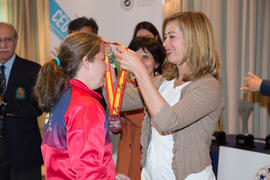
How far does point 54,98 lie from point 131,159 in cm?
98

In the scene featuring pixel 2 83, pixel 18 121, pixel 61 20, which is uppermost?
pixel 61 20

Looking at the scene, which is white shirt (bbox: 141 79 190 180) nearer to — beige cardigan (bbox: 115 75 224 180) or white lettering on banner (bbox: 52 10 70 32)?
beige cardigan (bbox: 115 75 224 180)

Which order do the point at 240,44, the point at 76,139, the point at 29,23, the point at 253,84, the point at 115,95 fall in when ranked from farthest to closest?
the point at 29,23 → the point at 240,44 → the point at 253,84 → the point at 115,95 → the point at 76,139

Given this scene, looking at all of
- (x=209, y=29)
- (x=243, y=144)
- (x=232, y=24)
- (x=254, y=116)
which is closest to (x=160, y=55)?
(x=209, y=29)

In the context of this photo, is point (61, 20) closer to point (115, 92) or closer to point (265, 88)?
point (115, 92)

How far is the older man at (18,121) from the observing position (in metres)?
2.37

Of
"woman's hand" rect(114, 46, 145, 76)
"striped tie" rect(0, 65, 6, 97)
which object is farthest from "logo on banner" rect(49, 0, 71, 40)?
"woman's hand" rect(114, 46, 145, 76)

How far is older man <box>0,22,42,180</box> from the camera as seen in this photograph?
237cm

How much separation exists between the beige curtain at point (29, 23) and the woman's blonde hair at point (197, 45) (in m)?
3.56

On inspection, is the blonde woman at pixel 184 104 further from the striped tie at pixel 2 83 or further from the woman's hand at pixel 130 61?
the striped tie at pixel 2 83

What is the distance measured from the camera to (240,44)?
3723 mm

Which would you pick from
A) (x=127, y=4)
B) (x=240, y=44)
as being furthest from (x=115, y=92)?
(x=240, y=44)

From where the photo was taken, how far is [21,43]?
4.64m

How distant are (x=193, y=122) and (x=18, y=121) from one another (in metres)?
1.65
